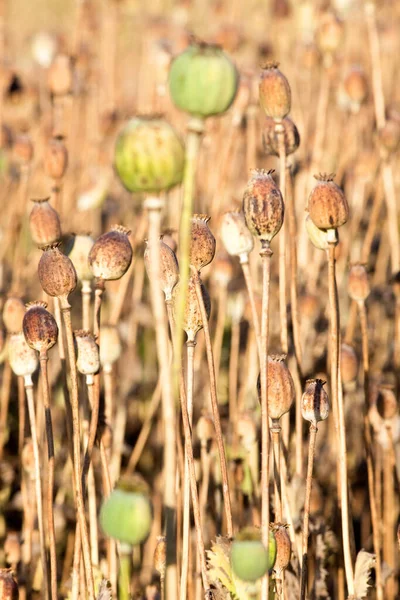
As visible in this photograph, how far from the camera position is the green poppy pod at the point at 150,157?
22.7 inches

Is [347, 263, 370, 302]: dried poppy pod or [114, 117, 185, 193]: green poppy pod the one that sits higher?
[114, 117, 185, 193]: green poppy pod

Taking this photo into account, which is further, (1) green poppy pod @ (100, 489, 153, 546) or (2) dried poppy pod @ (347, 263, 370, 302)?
(2) dried poppy pod @ (347, 263, 370, 302)

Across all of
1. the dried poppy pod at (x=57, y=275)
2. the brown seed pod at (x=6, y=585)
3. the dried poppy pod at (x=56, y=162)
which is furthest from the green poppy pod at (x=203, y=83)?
the dried poppy pod at (x=56, y=162)

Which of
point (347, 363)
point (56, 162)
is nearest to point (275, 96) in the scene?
point (347, 363)

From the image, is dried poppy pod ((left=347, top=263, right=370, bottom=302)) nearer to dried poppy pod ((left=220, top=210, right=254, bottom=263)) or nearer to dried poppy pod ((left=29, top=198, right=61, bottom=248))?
dried poppy pod ((left=220, top=210, right=254, bottom=263))

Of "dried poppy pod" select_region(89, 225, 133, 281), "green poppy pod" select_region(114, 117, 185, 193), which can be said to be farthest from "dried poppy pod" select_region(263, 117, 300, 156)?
"green poppy pod" select_region(114, 117, 185, 193)

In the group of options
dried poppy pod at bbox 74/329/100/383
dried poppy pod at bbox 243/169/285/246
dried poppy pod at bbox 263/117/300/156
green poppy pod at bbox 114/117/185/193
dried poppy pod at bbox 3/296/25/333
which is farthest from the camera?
dried poppy pod at bbox 3/296/25/333

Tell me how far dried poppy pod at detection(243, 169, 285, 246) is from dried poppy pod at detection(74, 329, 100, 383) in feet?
0.79

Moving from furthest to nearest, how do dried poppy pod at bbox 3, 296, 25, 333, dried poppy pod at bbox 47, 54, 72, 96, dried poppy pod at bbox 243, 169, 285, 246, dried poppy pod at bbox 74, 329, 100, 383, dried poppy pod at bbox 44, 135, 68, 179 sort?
1. dried poppy pod at bbox 47, 54, 72, 96
2. dried poppy pod at bbox 44, 135, 68, 179
3. dried poppy pod at bbox 3, 296, 25, 333
4. dried poppy pod at bbox 74, 329, 100, 383
5. dried poppy pod at bbox 243, 169, 285, 246

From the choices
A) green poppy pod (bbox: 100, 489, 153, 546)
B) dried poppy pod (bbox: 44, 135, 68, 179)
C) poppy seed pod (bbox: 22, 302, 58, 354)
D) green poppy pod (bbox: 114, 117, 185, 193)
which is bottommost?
green poppy pod (bbox: 100, 489, 153, 546)

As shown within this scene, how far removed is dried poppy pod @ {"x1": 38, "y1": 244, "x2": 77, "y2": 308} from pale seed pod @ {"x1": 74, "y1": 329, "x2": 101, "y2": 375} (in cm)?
7

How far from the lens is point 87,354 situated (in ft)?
3.05

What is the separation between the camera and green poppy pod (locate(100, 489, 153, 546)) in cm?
61

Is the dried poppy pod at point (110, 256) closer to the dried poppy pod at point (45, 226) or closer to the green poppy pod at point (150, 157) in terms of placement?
the dried poppy pod at point (45, 226)
